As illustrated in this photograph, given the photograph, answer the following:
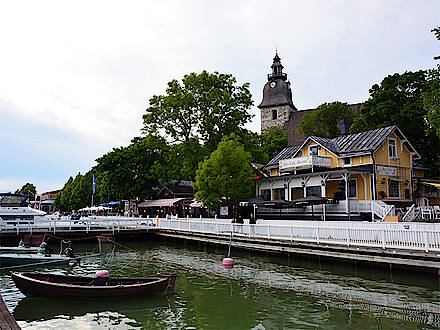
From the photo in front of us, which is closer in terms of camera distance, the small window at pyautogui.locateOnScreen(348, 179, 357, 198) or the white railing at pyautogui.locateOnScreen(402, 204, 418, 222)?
the white railing at pyautogui.locateOnScreen(402, 204, 418, 222)

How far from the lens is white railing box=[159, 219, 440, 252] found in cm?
1566

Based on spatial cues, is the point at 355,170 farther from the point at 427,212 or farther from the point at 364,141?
the point at 427,212

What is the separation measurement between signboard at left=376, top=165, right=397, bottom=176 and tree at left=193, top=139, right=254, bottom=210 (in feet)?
35.7

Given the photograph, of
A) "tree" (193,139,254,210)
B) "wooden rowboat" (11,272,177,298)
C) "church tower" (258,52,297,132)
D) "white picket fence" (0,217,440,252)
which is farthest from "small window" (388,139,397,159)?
"church tower" (258,52,297,132)

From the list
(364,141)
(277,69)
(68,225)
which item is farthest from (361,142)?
(277,69)

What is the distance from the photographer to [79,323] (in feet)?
38.7

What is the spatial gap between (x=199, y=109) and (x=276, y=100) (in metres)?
46.9

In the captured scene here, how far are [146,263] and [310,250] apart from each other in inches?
398

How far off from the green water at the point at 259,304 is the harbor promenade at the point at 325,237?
1.01 meters

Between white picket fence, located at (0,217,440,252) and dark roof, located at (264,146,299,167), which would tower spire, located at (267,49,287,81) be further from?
white picket fence, located at (0,217,440,252)

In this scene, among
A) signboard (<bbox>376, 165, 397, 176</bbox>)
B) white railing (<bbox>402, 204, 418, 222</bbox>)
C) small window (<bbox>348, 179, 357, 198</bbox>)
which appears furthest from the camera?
small window (<bbox>348, 179, 357, 198</bbox>)

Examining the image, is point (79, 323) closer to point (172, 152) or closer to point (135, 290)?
point (135, 290)

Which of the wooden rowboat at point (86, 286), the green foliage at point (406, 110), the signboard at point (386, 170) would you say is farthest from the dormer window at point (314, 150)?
the wooden rowboat at point (86, 286)

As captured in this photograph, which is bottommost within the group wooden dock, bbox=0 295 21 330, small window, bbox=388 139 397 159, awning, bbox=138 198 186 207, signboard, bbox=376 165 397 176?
wooden dock, bbox=0 295 21 330
